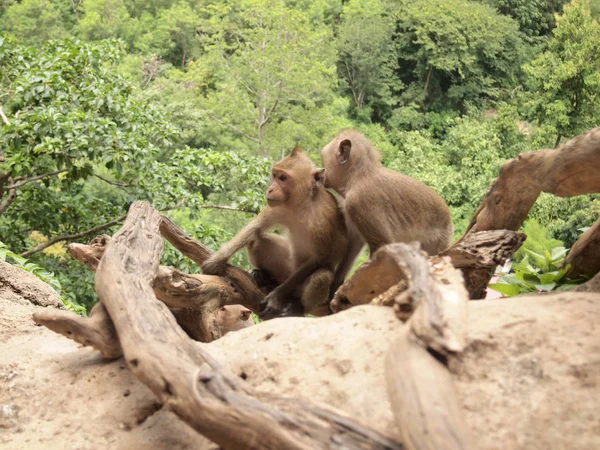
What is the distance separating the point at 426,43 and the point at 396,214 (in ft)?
45.9

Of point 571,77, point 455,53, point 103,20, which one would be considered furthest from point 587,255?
point 103,20

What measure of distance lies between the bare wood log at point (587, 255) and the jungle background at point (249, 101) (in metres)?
3.50

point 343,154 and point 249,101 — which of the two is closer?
point 343,154

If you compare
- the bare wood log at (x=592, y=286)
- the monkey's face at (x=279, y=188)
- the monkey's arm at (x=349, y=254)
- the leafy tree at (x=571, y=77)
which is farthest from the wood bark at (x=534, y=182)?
the leafy tree at (x=571, y=77)

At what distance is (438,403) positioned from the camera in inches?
73.9

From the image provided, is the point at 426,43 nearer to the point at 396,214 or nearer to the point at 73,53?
the point at 73,53

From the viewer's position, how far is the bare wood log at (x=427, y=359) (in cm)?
180

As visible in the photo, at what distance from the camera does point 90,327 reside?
10.00 feet

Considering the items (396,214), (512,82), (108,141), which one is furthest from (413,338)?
(512,82)

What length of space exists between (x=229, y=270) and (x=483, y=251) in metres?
1.65

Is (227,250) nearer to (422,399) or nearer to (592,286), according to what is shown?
(592,286)

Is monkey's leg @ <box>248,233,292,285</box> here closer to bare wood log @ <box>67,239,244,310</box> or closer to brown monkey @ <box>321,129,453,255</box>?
bare wood log @ <box>67,239,244,310</box>

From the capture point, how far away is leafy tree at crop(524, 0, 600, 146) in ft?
39.7

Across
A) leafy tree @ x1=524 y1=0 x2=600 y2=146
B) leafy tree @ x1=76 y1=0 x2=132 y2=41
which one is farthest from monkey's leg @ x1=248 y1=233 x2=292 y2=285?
leafy tree @ x1=76 y1=0 x2=132 y2=41
